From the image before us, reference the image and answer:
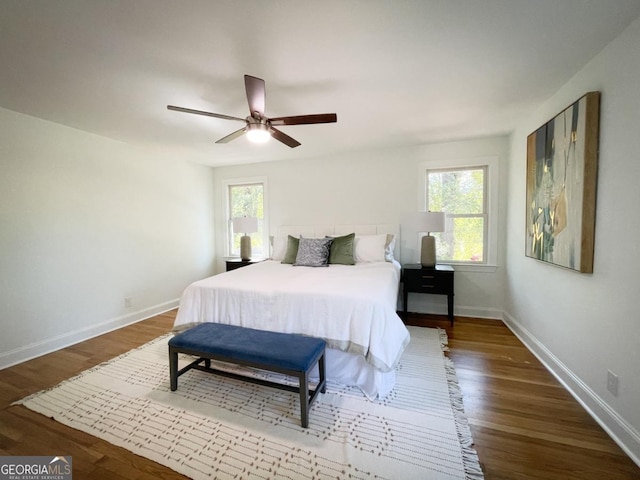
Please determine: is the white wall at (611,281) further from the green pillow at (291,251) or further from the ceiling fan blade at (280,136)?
the green pillow at (291,251)

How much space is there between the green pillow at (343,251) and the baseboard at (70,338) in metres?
2.76

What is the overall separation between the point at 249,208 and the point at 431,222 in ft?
10.2

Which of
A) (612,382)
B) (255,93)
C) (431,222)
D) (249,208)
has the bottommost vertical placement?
(612,382)

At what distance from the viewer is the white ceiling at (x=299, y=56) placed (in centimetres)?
137

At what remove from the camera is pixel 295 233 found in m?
4.30

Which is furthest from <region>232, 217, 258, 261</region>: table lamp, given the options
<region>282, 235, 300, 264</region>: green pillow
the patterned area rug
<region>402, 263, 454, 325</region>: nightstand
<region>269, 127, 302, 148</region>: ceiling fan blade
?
<region>402, 263, 454, 325</region>: nightstand

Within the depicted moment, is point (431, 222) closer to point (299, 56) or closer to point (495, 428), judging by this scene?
point (495, 428)

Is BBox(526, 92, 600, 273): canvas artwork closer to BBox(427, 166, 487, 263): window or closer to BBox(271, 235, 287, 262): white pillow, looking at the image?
BBox(427, 166, 487, 263): window

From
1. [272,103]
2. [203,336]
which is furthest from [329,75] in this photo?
[203,336]

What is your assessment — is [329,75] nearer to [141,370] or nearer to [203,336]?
[203,336]

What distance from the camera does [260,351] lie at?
1.75 m

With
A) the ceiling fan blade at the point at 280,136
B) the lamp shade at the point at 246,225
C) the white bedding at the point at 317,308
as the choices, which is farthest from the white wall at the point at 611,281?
the lamp shade at the point at 246,225

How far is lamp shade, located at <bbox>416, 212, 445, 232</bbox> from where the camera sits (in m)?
3.33

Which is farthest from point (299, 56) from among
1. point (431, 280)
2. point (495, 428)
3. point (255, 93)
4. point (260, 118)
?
point (431, 280)
